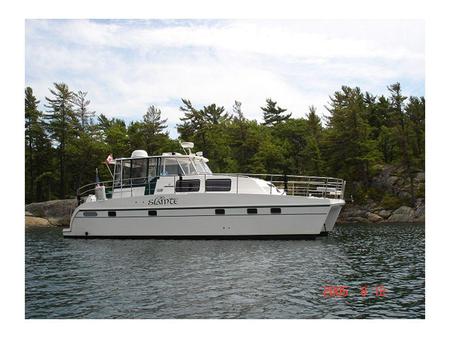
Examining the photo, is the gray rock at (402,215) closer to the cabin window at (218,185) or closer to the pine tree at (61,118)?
the cabin window at (218,185)

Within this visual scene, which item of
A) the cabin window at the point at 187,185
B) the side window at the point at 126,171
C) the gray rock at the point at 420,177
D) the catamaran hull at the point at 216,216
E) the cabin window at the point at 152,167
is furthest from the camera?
the gray rock at the point at 420,177

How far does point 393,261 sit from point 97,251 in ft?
29.0

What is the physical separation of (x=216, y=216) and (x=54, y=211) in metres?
17.5

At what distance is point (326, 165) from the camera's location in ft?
113

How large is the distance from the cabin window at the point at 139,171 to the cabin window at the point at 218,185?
2.90 m

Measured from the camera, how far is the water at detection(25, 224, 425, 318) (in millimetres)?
7844

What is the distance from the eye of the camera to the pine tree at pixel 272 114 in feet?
150

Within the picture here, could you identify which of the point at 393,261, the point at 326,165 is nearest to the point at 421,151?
the point at 326,165

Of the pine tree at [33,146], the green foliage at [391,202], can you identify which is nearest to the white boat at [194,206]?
the green foliage at [391,202]

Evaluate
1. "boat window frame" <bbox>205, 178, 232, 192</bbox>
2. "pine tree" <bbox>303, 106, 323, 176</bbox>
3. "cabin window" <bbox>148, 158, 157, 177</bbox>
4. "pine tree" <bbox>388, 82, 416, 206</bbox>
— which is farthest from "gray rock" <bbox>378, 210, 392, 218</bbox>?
"cabin window" <bbox>148, 158, 157, 177</bbox>

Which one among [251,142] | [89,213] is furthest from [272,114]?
[89,213]

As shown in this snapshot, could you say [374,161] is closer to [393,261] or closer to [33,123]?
[393,261]

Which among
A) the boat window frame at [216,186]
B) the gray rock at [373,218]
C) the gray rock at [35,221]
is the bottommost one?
the gray rock at [35,221]

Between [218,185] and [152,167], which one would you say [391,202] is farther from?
[152,167]
